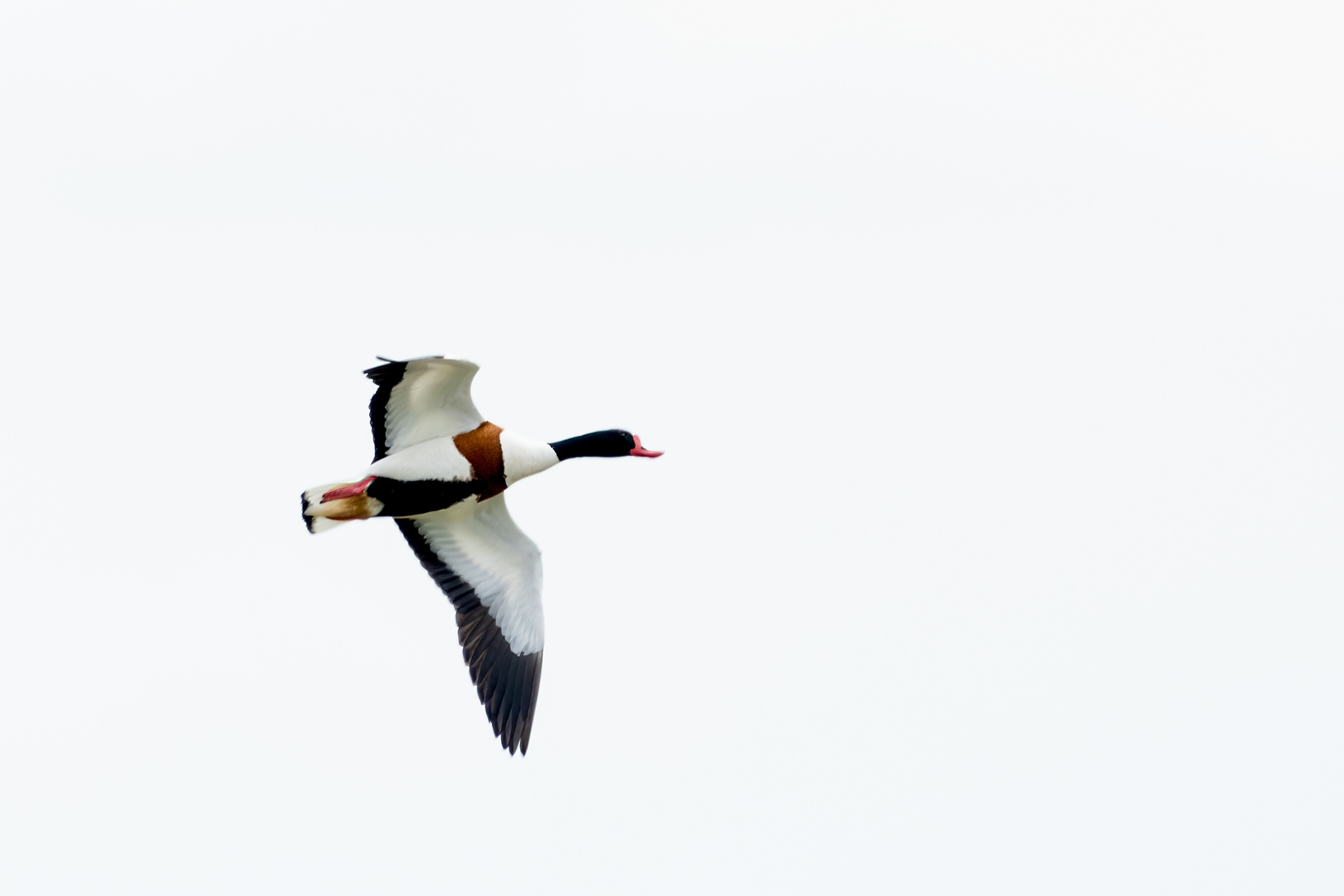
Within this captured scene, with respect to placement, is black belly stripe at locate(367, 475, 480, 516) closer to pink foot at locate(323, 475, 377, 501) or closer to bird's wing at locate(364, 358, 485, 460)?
pink foot at locate(323, 475, 377, 501)

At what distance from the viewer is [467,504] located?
40.2 ft

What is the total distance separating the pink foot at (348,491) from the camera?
38.5 feet

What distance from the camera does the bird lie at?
11773mm

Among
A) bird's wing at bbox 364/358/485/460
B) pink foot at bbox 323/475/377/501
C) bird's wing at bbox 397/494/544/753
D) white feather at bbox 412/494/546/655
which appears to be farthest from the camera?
white feather at bbox 412/494/546/655

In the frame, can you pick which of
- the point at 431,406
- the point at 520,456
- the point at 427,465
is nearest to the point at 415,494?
the point at 427,465

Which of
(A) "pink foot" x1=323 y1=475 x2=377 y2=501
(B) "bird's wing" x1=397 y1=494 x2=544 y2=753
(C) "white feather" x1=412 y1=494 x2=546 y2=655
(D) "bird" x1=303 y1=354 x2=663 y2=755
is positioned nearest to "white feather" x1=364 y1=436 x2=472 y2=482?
(D) "bird" x1=303 y1=354 x2=663 y2=755

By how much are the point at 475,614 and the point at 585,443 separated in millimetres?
1535

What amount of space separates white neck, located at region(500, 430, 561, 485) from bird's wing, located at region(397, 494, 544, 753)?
417 mm

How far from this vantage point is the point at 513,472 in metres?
12.0

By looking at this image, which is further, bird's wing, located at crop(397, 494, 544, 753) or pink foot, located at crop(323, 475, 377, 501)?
bird's wing, located at crop(397, 494, 544, 753)

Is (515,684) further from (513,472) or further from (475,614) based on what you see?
(513,472)

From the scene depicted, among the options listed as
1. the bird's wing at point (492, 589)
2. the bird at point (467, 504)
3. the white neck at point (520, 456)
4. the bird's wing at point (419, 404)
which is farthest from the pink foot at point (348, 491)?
the white neck at point (520, 456)

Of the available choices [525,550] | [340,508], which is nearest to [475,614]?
[525,550]

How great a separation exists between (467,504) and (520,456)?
60 centimetres
